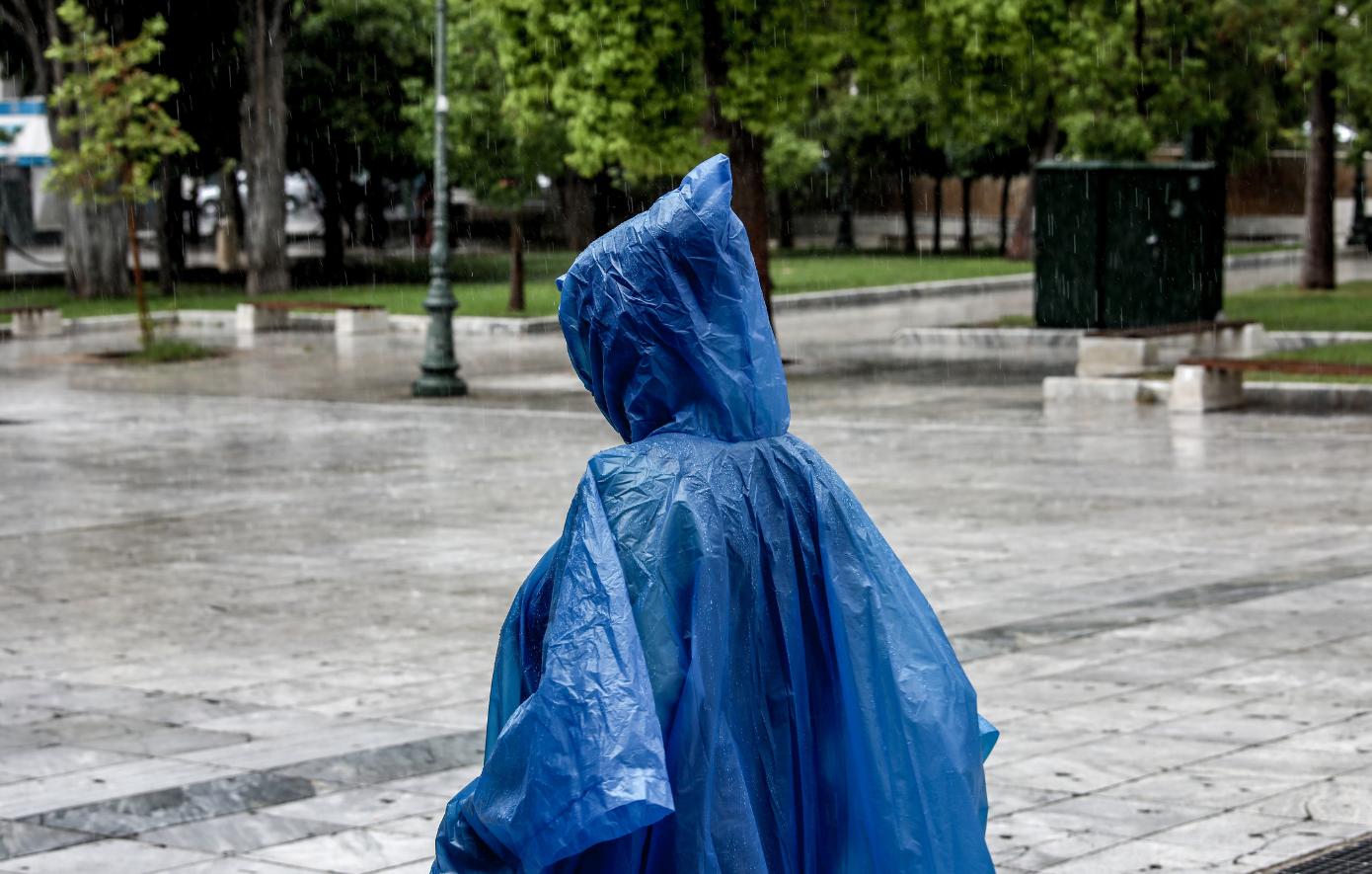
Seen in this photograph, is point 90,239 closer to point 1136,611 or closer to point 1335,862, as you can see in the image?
point 1136,611

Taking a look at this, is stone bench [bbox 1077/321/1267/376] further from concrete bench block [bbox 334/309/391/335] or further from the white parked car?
the white parked car

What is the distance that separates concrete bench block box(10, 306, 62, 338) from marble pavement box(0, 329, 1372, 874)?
12.0m

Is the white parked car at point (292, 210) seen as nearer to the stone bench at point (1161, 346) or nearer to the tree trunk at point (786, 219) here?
the tree trunk at point (786, 219)

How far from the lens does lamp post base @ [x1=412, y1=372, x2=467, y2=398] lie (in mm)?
19641

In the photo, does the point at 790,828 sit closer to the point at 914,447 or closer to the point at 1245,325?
the point at 914,447

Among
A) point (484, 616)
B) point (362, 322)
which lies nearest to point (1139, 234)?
point (362, 322)

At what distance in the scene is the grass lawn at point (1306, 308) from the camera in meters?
23.3

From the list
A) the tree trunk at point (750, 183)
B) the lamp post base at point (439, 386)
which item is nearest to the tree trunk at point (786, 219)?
the tree trunk at point (750, 183)

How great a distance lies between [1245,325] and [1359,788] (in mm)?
16481

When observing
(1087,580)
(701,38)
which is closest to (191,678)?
(1087,580)

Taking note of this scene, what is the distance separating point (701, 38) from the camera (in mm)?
20641

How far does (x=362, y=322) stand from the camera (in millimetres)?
29281

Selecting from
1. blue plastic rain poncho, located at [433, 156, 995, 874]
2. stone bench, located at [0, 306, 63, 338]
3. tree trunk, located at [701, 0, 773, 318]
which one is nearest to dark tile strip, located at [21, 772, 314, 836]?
blue plastic rain poncho, located at [433, 156, 995, 874]

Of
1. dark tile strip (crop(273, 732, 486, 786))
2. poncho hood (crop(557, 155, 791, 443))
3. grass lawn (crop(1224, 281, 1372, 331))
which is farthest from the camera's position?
grass lawn (crop(1224, 281, 1372, 331))
